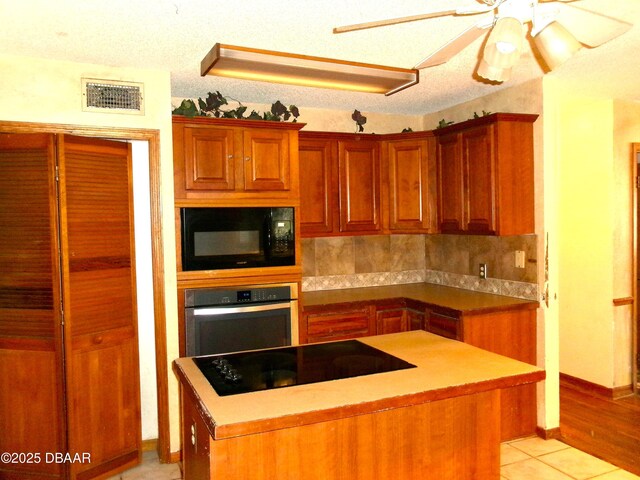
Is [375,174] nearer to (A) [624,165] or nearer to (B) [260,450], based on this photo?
(A) [624,165]

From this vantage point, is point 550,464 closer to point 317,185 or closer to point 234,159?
point 317,185

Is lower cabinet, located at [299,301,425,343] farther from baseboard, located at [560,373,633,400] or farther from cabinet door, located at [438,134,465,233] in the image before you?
baseboard, located at [560,373,633,400]

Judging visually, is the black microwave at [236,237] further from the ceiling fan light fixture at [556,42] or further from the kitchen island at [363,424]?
the ceiling fan light fixture at [556,42]

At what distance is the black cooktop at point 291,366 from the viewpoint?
2.03 meters

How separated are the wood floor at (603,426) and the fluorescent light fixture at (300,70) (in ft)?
8.85

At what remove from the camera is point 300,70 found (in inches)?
110

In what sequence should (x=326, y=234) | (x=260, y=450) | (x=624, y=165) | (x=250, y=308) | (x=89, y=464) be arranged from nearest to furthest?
(x=260, y=450), (x=89, y=464), (x=250, y=308), (x=326, y=234), (x=624, y=165)

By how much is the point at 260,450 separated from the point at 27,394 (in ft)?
6.13

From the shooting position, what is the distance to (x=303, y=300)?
13.0 feet

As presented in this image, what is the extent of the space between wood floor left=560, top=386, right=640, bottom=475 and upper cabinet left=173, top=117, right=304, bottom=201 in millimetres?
2644

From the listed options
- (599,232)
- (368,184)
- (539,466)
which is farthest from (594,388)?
(368,184)

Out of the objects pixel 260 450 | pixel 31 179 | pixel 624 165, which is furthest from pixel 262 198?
pixel 624 165

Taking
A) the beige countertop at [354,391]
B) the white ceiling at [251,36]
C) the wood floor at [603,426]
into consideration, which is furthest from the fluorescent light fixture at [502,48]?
the wood floor at [603,426]

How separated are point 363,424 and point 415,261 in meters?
3.03
